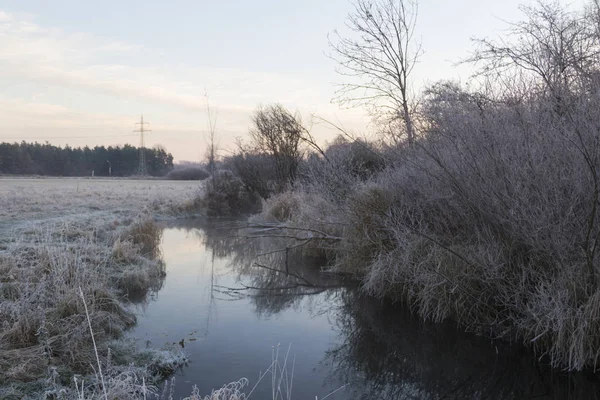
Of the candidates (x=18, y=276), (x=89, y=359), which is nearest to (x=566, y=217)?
(x=89, y=359)

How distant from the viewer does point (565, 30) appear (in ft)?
33.3

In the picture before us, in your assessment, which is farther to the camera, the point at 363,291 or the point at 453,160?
the point at 363,291

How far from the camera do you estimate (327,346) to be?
275 inches

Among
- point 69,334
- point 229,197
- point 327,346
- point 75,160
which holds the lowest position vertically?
point 327,346

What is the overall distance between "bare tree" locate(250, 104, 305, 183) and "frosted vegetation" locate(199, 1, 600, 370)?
11.7 meters

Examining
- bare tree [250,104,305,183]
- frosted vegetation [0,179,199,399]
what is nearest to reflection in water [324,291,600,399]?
frosted vegetation [0,179,199,399]

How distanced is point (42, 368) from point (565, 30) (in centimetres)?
1108

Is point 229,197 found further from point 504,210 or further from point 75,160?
point 75,160

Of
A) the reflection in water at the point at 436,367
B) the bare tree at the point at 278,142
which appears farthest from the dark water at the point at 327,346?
the bare tree at the point at 278,142

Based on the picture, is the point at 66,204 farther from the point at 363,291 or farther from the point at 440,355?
the point at 440,355

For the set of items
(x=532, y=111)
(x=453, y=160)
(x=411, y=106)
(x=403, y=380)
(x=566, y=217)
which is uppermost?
(x=411, y=106)

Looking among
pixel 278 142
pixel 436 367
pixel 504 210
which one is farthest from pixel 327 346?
pixel 278 142

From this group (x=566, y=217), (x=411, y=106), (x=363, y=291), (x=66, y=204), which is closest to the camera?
(x=566, y=217)

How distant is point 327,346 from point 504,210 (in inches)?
122
